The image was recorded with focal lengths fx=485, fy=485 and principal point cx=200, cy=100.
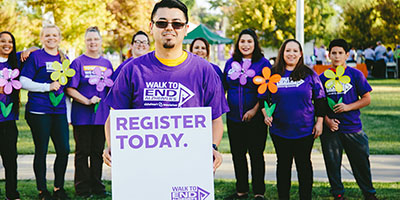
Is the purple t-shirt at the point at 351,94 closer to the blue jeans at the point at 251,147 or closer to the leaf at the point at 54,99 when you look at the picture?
the blue jeans at the point at 251,147

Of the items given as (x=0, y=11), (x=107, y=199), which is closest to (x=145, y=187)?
(x=107, y=199)

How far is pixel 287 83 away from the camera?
15.9 ft

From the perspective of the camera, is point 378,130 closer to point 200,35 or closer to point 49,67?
point 49,67

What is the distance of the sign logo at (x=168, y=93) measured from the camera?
3.04 metres

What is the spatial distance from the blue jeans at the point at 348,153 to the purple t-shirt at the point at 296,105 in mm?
483

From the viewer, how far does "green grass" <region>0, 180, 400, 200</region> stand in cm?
547

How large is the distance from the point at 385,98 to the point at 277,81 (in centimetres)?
1209

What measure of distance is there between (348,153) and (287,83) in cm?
108

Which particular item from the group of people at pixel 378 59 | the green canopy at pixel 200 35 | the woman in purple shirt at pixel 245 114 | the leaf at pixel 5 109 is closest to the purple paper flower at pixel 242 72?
the woman in purple shirt at pixel 245 114

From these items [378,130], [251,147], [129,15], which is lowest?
[378,130]

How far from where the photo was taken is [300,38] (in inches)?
408

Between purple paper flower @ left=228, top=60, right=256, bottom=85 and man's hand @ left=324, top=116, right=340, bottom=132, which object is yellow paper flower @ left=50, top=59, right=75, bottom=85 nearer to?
purple paper flower @ left=228, top=60, right=256, bottom=85

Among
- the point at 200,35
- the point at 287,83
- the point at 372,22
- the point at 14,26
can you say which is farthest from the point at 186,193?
the point at 372,22

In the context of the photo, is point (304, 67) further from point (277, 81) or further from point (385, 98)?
point (385, 98)
